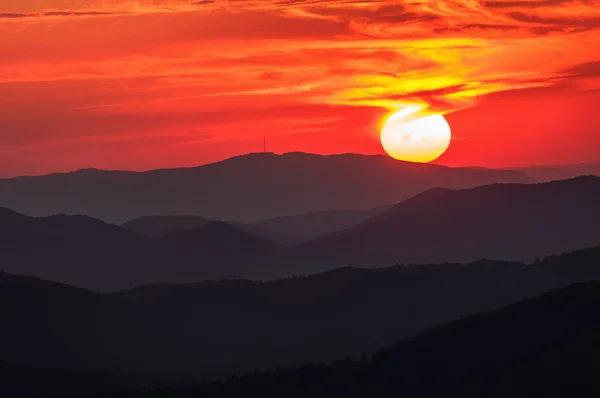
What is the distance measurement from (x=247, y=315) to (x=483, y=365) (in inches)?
2281

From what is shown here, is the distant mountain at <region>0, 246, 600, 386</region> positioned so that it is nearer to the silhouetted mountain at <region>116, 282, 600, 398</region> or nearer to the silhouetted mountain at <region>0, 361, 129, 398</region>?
the silhouetted mountain at <region>0, 361, 129, 398</region>

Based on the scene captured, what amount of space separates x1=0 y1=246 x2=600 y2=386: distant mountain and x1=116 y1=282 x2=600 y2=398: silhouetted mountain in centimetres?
2707

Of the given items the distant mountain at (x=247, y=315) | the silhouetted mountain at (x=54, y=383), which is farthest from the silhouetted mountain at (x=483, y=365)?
the distant mountain at (x=247, y=315)

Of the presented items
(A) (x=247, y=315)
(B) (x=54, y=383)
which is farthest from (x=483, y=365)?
(A) (x=247, y=315)

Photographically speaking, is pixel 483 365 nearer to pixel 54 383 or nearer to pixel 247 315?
pixel 54 383

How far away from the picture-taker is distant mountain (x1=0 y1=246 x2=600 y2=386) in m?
105

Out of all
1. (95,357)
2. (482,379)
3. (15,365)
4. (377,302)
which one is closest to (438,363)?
(482,379)

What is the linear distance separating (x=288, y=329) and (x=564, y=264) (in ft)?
108

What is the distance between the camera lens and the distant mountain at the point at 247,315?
104625 millimetres

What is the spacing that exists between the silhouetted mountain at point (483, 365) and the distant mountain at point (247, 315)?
2707 cm

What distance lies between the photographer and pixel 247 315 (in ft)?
399

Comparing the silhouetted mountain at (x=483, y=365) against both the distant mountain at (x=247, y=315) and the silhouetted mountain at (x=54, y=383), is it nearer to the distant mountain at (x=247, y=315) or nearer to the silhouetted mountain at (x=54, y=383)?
the silhouetted mountain at (x=54, y=383)

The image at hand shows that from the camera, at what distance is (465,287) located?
410 feet

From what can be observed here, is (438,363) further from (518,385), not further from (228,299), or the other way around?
(228,299)
